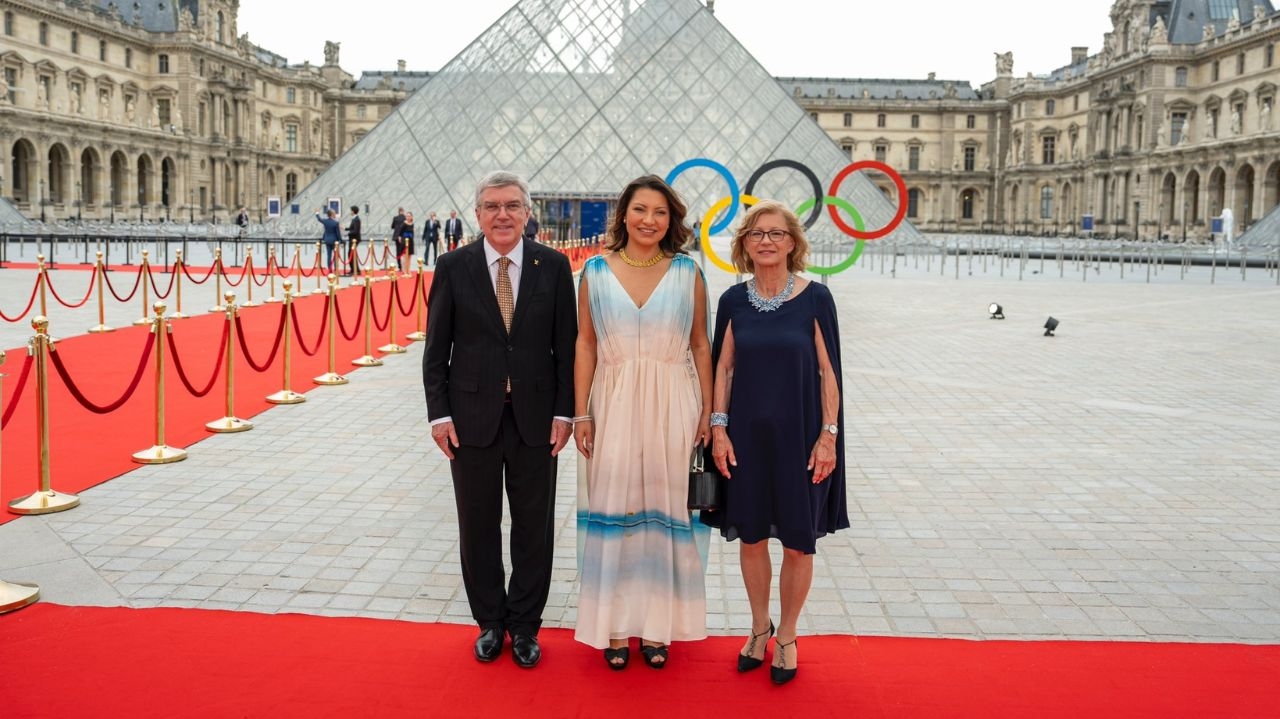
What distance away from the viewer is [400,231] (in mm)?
21141

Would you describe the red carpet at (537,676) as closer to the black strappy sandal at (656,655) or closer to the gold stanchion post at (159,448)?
the black strappy sandal at (656,655)

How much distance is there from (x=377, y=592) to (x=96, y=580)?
997mm

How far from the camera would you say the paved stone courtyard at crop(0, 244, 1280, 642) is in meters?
3.71

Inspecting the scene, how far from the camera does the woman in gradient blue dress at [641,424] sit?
3.06 m

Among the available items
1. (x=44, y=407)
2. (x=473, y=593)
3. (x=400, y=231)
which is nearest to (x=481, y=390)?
(x=473, y=593)

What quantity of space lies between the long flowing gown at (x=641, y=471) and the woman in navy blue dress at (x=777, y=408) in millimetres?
120

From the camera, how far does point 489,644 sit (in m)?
3.23

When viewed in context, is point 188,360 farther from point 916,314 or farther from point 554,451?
point 916,314

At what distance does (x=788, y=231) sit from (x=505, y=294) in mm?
857

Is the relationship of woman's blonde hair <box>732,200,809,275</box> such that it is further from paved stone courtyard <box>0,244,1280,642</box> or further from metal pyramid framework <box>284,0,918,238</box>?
metal pyramid framework <box>284,0,918,238</box>

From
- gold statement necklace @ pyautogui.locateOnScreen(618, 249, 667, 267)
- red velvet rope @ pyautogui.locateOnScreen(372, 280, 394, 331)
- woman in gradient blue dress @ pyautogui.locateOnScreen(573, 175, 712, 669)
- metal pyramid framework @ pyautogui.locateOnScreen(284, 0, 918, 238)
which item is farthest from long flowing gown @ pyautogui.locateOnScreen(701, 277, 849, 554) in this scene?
metal pyramid framework @ pyautogui.locateOnScreen(284, 0, 918, 238)

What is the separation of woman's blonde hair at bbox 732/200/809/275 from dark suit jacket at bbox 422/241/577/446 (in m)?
0.51

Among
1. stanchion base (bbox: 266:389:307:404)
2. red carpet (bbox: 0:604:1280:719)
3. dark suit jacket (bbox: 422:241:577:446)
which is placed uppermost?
dark suit jacket (bbox: 422:241:577:446)

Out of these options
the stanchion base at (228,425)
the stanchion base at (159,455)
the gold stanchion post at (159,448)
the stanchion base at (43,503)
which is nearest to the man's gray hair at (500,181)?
the stanchion base at (43,503)
